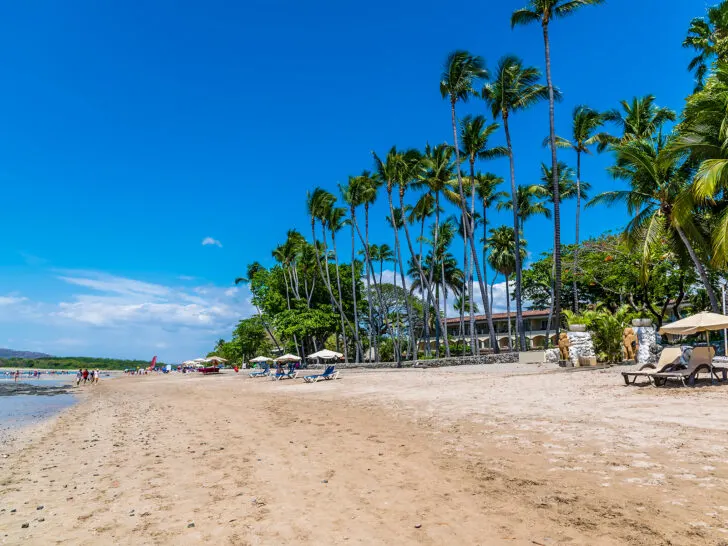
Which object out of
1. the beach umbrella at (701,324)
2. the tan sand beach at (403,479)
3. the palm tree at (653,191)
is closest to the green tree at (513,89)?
the palm tree at (653,191)

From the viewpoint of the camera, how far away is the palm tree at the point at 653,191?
732 inches

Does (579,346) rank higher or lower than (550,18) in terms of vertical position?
lower

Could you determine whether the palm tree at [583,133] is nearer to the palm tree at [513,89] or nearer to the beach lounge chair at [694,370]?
the palm tree at [513,89]

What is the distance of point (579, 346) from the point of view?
1964 cm

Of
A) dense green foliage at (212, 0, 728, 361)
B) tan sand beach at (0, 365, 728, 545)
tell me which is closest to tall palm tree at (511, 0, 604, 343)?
dense green foliage at (212, 0, 728, 361)

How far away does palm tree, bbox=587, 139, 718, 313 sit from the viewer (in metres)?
18.6

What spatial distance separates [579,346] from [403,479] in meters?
16.8

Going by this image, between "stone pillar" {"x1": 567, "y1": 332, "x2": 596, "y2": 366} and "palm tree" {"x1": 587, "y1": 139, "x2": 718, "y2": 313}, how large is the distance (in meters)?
4.53

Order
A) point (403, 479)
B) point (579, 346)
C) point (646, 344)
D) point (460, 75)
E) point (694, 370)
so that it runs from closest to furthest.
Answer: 1. point (403, 479)
2. point (694, 370)
3. point (646, 344)
4. point (579, 346)
5. point (460, 75)

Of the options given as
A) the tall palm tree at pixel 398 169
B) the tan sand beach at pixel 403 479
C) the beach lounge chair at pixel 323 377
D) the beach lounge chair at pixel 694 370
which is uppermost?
the tall palm tree at pixel 398 169

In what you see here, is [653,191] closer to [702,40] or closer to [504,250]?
[702,40]

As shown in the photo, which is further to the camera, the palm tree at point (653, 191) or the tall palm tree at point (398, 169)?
the tall palm tree at point (398, 169)

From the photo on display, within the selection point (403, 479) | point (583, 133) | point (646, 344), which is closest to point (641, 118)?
point (583, 133)

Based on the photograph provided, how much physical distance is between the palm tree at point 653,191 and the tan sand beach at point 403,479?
1084 cm
